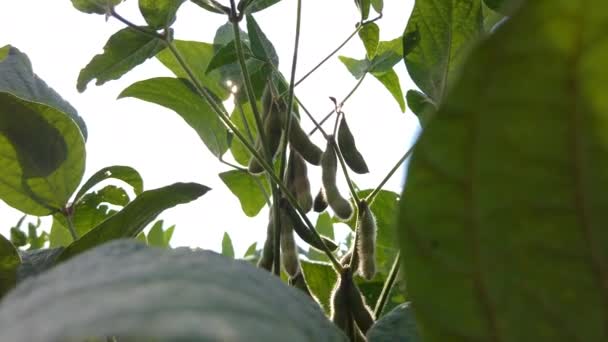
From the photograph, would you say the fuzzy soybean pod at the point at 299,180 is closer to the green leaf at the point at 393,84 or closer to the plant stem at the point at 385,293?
the plant stem at the point at 385,293

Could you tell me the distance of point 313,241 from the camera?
108 centimetres

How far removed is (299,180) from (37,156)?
42 centimetres

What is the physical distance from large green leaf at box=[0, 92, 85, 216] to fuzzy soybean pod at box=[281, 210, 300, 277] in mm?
340

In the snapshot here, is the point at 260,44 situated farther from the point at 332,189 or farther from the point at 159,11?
the point at 332,189

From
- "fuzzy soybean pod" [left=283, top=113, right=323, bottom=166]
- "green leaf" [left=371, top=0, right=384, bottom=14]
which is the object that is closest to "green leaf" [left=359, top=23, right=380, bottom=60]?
"green leaf" [left=371, top=0, right=384, bottom=14]

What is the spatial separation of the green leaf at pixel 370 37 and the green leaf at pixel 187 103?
0.35 meters

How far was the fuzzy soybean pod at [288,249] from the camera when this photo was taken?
3.56 feet

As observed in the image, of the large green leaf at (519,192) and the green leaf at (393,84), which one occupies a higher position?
the large green leaf at (519,192)

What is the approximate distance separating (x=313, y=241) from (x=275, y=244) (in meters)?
0.06

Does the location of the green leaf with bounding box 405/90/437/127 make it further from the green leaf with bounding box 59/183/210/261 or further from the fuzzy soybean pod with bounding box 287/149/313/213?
the green leaf with bounding box 59/183/210/261

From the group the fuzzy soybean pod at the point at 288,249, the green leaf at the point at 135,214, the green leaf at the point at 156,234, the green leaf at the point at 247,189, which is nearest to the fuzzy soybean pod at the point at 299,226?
the fuzzy soybean pod at the point at 288,249

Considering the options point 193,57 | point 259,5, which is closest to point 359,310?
point 259,5

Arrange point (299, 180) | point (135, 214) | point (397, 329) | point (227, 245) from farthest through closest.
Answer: point (227, 245) → point (299, 180) → point (135, 214) → point (397, 329)

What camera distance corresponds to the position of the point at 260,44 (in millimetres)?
1335
